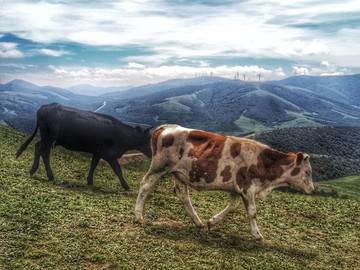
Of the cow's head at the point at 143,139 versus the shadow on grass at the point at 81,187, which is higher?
the cow's head at the point at 143,139

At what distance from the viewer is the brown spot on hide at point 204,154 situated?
15586mm

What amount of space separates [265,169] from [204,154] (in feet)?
8.24

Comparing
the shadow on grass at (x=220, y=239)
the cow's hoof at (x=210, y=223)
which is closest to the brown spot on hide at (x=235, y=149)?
the cow's hoof at (x=210, y=223)

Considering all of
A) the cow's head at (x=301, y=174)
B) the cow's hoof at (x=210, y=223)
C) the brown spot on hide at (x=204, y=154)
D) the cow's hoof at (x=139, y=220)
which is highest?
the brown spot on hide at (x=204, y=154)

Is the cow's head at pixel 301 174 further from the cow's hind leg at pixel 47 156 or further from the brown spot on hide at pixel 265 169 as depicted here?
the cow's hind leg at pixel 47 156

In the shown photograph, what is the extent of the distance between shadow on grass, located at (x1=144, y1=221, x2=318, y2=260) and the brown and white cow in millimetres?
529

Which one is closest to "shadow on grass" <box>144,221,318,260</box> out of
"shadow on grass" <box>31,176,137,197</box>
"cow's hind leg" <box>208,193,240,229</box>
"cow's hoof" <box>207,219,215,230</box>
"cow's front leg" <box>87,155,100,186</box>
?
"cow's hoof" <box>207,219,215,230</box>

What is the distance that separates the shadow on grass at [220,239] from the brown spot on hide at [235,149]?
10.7ft

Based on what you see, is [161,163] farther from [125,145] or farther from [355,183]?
[355,183]

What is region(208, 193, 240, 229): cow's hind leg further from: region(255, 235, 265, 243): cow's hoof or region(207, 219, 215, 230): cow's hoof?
region(255, 235, 265, 243): cow's hoof

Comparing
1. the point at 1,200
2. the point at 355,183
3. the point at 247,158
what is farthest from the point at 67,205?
the point at 355,183

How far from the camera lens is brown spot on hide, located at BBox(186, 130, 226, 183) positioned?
51.1ft

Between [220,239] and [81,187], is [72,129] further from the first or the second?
[220,239]

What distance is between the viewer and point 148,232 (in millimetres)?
15000
